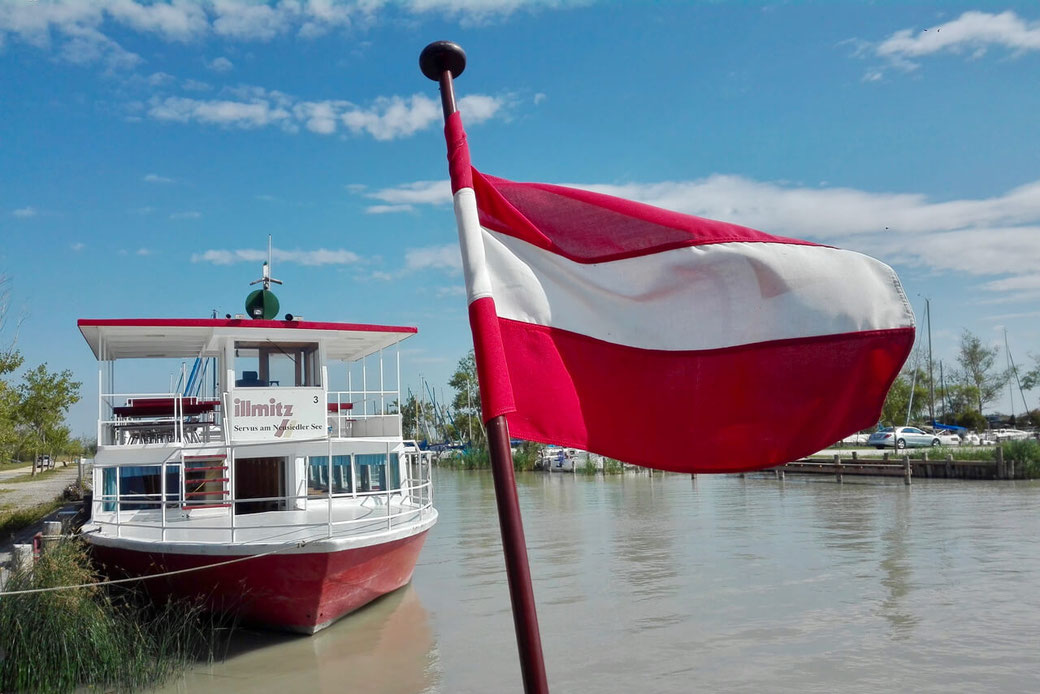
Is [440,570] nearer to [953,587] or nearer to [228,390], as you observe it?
[228,390]

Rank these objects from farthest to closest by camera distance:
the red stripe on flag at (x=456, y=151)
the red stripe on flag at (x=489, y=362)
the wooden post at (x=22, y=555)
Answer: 1. the wooden post at (x=22, y=555)
2. the red stripe on flag at (x=456, y=151)
3. the red stripe on flag at (x=489, y=362)

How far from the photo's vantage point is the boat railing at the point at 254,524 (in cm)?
1244

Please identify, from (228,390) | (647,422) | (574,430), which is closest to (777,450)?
(647,422)

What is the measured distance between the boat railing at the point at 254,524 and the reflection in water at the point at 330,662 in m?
1.63

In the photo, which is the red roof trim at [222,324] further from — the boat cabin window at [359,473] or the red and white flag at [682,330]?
the red and white flag at [682,330]

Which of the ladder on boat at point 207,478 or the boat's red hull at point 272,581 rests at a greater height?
the ladder on boat at point 207,478

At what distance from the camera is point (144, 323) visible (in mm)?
14430

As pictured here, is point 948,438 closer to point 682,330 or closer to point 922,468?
point 922,468

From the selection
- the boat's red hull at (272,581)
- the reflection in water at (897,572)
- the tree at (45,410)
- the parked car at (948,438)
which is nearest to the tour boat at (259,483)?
the boat's red hull at (272,581)

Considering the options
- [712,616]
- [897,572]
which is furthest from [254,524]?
[897,572]

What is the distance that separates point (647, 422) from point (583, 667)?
8949mm

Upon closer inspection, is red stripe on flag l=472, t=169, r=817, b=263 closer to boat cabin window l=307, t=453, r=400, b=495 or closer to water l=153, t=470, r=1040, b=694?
water l=153, t=470, r=1040, b=694

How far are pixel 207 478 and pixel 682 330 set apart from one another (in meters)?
12.8

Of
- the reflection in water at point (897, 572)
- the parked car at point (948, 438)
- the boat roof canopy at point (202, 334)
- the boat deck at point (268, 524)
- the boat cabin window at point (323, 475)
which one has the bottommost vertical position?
the reflection in water at point (897, 572)
